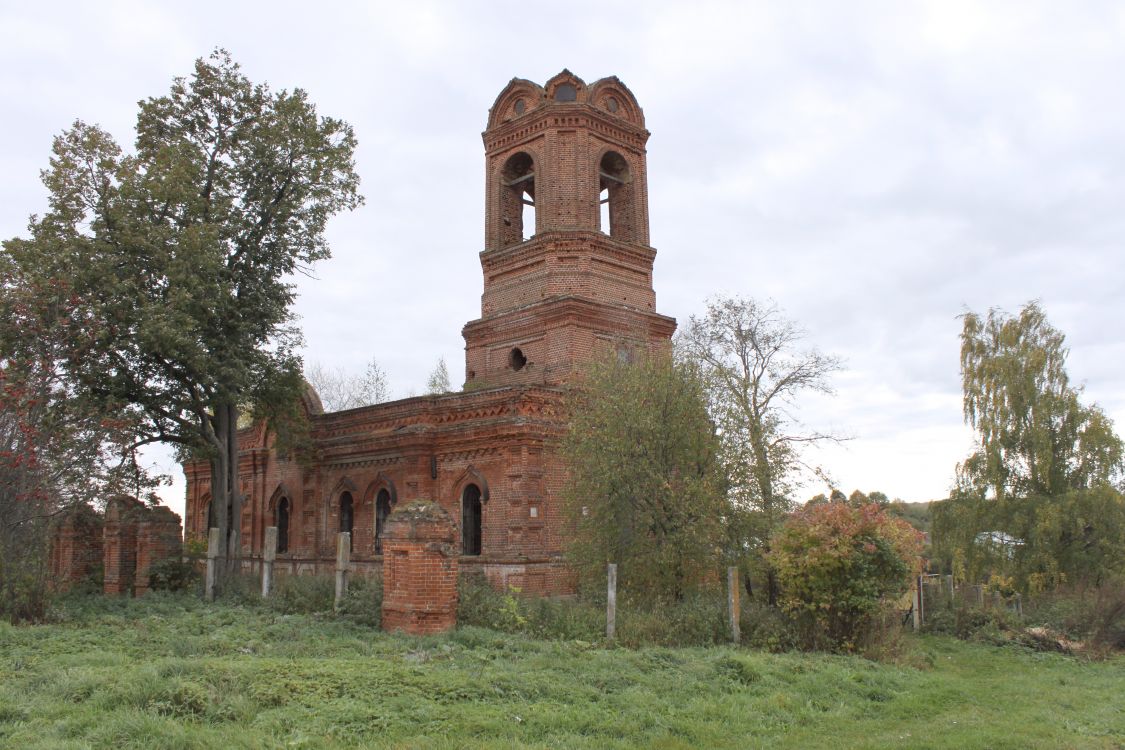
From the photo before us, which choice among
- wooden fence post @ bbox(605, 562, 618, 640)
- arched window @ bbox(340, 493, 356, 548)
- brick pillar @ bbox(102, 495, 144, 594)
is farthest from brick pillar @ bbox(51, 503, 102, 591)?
wooden fence post @ bbox(605, 562, 618, 640)

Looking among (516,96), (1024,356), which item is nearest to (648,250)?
(516,96)

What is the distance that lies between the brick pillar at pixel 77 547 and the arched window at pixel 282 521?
18.4 feet

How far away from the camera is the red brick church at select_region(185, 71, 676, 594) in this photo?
20.4 metres

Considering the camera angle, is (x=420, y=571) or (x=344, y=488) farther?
(x=344, y=488)

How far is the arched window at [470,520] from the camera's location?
70.2 feet

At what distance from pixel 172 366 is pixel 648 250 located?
12.6 metres

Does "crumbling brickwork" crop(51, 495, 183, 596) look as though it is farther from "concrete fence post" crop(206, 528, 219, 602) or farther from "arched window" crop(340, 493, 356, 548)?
"arched window" crop(340, 493, 356, 548)

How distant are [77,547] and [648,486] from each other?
1511cm

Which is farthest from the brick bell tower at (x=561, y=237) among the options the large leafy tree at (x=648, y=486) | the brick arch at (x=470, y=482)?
the large leafy tree at (x=648, y=486)

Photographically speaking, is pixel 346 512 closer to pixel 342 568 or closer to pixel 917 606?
pixel 342 568

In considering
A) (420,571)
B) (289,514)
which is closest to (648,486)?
(420,571)

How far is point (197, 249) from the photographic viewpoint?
63.4 ft

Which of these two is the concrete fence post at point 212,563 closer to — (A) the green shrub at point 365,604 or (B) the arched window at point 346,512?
(A) the green shrub at point 365,604

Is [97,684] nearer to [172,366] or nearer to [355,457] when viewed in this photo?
[172,366]
